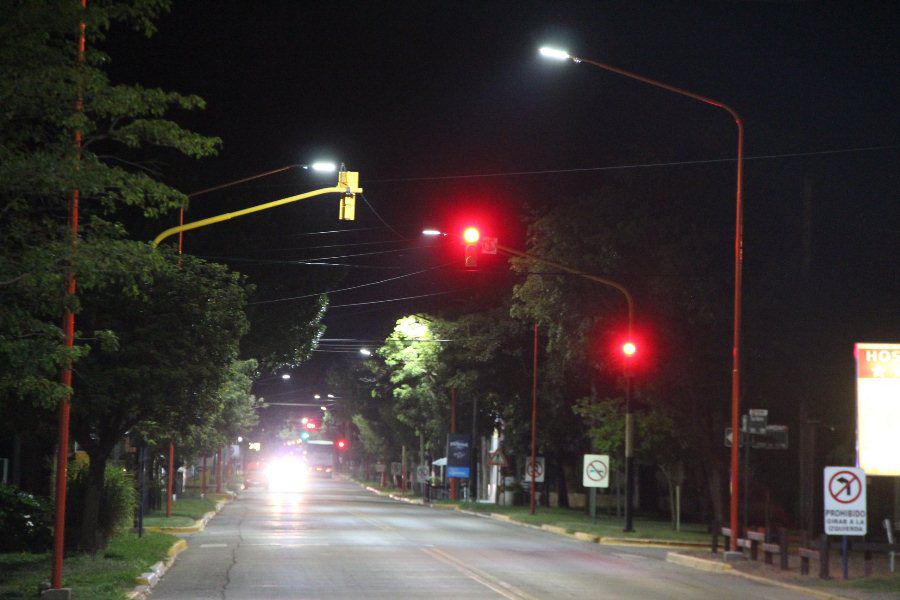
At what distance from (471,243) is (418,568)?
6199 millimetres

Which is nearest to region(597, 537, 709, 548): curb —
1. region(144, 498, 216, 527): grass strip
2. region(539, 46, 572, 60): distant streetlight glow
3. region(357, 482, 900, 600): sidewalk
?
region(357, 482, 900, 600): sidewalk

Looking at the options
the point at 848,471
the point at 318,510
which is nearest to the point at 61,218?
the point at 848,471

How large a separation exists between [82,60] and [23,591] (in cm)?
729

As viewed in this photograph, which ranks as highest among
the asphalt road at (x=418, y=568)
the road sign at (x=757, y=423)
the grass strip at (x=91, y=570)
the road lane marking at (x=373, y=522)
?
the road sign at (x=757, y=423)

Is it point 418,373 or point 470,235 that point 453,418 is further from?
→ point 470,235

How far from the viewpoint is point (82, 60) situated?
1284 centimetres

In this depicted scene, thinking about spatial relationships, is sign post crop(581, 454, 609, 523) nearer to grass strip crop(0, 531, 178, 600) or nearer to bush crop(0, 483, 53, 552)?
grass strip crop(0, 531, 178, 600)

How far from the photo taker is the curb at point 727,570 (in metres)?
19.6

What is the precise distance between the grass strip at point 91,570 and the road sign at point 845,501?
11557 millimetres

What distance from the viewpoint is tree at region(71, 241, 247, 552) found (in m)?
21.7

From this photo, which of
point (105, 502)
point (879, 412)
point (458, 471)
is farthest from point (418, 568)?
point (458, 471)

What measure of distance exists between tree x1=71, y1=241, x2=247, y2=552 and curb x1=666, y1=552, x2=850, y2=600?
33.4 ft

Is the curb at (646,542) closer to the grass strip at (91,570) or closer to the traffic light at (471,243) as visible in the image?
the traffic light at (471,243)

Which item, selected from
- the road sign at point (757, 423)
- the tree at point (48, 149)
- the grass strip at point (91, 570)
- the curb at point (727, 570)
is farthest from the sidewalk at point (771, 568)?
the tree at point (48, 149)
